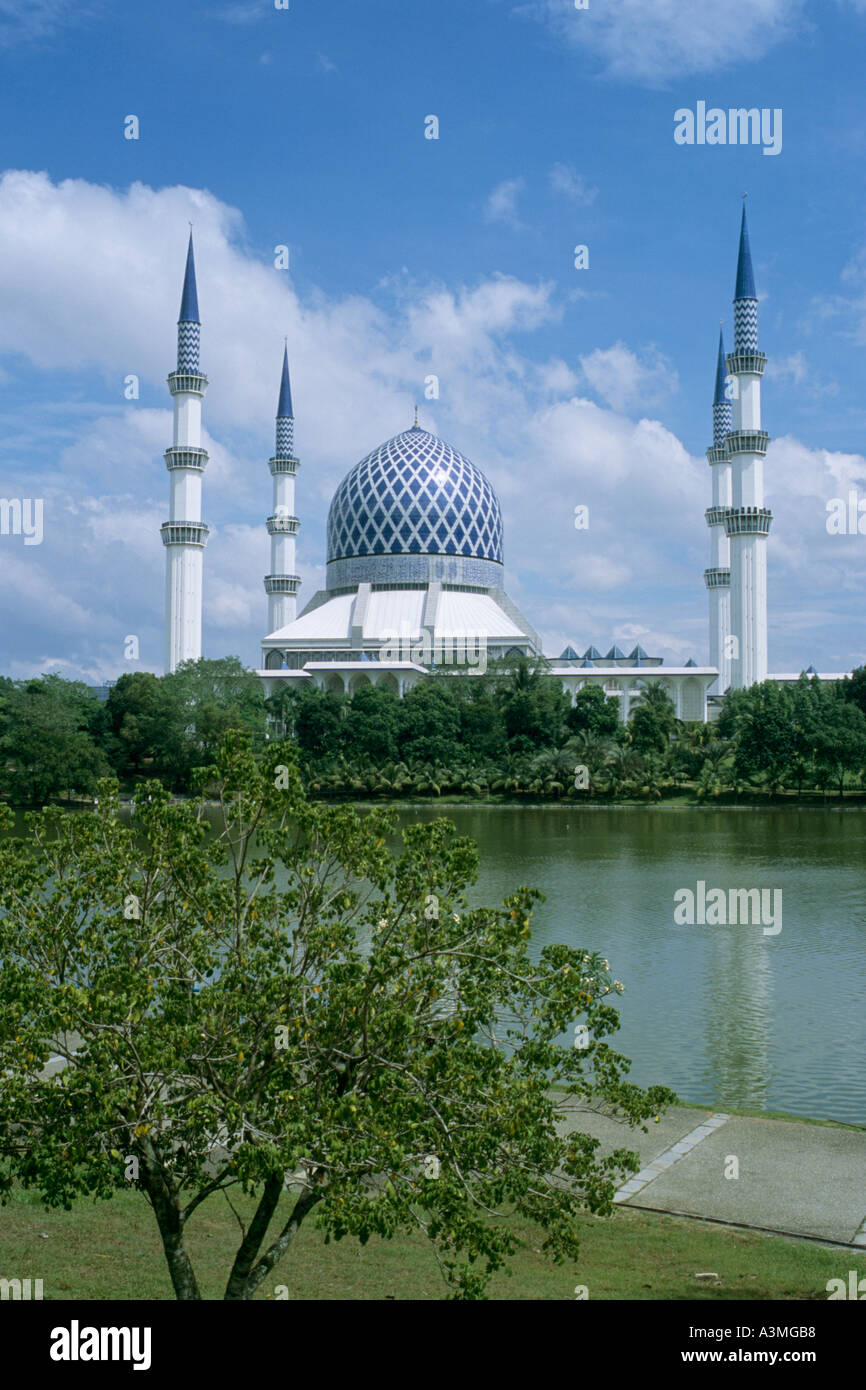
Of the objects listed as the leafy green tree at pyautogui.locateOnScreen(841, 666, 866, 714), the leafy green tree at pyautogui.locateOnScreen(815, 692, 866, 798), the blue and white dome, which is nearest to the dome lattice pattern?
the blue and white dome

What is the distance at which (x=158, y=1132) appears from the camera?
4.67 metres

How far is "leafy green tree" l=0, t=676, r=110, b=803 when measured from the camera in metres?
36.2

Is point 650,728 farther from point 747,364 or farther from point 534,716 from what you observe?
point 747,364

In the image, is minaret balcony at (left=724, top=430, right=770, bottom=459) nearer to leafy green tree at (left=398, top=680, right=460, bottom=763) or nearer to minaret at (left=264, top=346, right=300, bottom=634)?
leafy green tree at (left=398, top=680, right=460, bottom=763)

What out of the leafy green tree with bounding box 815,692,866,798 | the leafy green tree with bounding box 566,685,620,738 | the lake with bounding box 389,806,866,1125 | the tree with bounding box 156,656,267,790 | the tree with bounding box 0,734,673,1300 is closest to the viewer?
the tree with bounding box 0,734,673,1300

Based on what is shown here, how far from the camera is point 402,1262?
18.9 ft

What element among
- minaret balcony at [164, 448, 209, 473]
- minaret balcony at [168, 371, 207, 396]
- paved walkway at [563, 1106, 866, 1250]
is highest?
minaret balcony at [168, 371, 207, 396]

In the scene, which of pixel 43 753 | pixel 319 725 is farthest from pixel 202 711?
pixel 43 753

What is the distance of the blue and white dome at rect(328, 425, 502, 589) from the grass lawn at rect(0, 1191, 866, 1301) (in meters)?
56.8

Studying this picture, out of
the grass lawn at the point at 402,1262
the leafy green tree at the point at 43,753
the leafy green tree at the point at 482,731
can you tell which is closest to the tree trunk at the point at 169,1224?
the grass lawn at the point at 402,1262

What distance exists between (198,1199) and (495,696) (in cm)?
4303

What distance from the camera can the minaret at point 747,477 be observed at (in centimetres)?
4775
